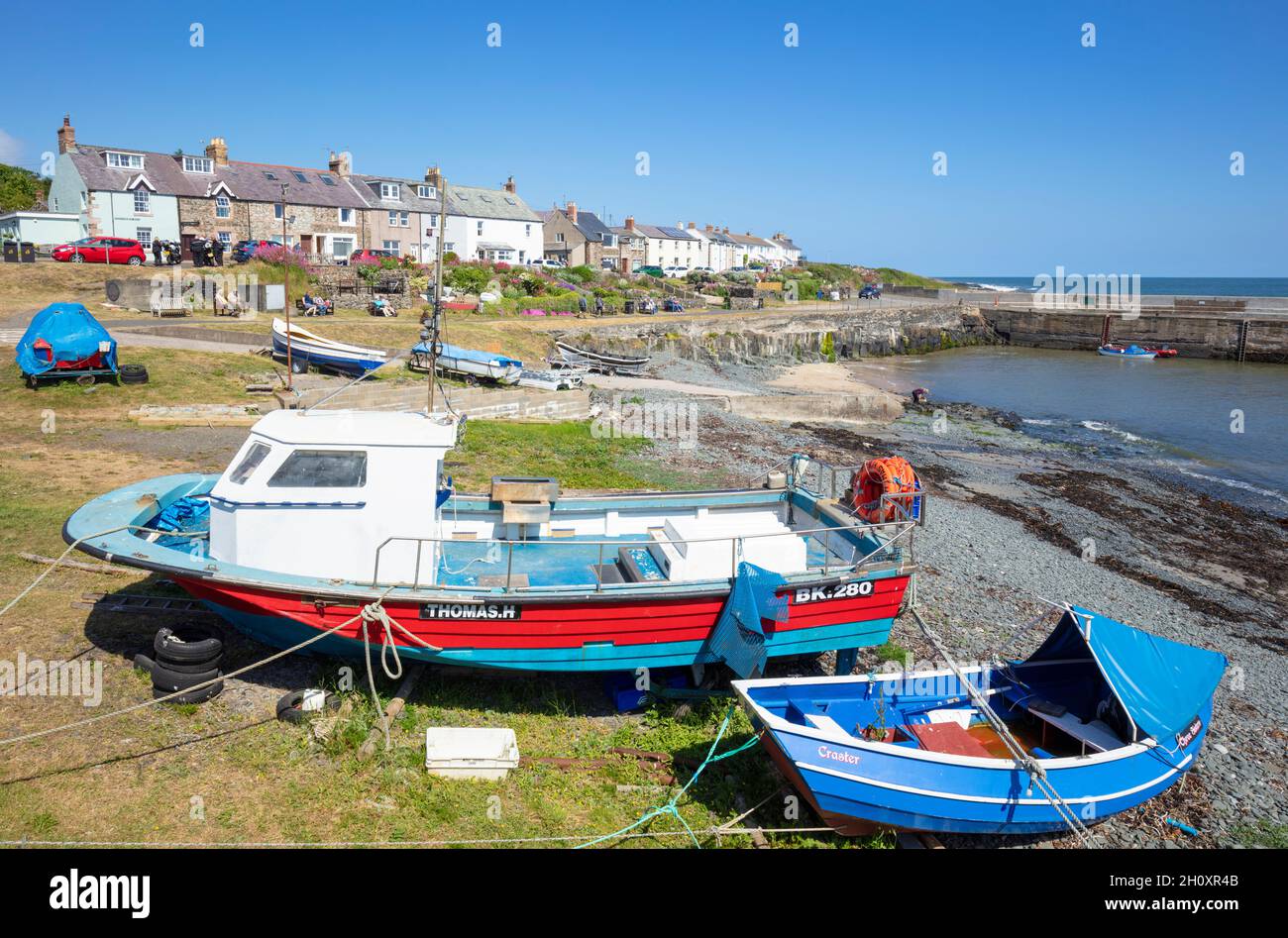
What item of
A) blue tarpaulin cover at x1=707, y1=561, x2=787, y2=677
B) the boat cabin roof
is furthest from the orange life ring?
the boat cabin roof

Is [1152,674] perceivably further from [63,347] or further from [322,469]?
[63,347]

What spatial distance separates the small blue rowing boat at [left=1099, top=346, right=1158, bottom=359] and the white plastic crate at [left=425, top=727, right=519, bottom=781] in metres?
63.6

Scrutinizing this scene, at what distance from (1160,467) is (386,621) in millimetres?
26745

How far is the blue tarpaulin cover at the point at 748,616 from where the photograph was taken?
9.19m

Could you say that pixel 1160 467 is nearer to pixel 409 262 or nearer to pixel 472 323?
pixel 472 323

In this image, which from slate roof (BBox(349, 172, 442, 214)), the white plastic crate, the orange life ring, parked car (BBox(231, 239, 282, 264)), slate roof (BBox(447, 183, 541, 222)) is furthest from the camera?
slate roof (BBox(447, 183, 541, 222))

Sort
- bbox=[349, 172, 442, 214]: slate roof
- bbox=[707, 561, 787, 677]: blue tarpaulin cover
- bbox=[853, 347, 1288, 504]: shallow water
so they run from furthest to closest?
bbox=[349, 172, 442, 214]: slate roof < bbox=[853, 347, 1288, 504]: shallow water < bbox=[707, 561, 787, 677]: blue tarpaulin cover

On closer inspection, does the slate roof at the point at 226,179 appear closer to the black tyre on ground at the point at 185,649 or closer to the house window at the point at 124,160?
the house window at the point at 124,160

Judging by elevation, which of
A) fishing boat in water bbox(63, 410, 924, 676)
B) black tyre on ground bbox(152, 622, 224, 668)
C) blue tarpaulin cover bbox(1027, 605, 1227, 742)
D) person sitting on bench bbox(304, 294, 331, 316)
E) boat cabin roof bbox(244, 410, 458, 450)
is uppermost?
person sitting on bench bbox(304, 294, 331, 316)

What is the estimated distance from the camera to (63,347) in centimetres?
2083

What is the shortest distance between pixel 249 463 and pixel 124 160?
145 feet

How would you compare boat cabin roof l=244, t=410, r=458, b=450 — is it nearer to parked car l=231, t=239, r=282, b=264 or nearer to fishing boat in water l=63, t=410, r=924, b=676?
fishing boat in water l=63, t=410, r=924, b=676

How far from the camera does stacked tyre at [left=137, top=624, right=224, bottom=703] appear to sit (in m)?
8.74

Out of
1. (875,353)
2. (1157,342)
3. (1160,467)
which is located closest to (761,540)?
(1160,467)
